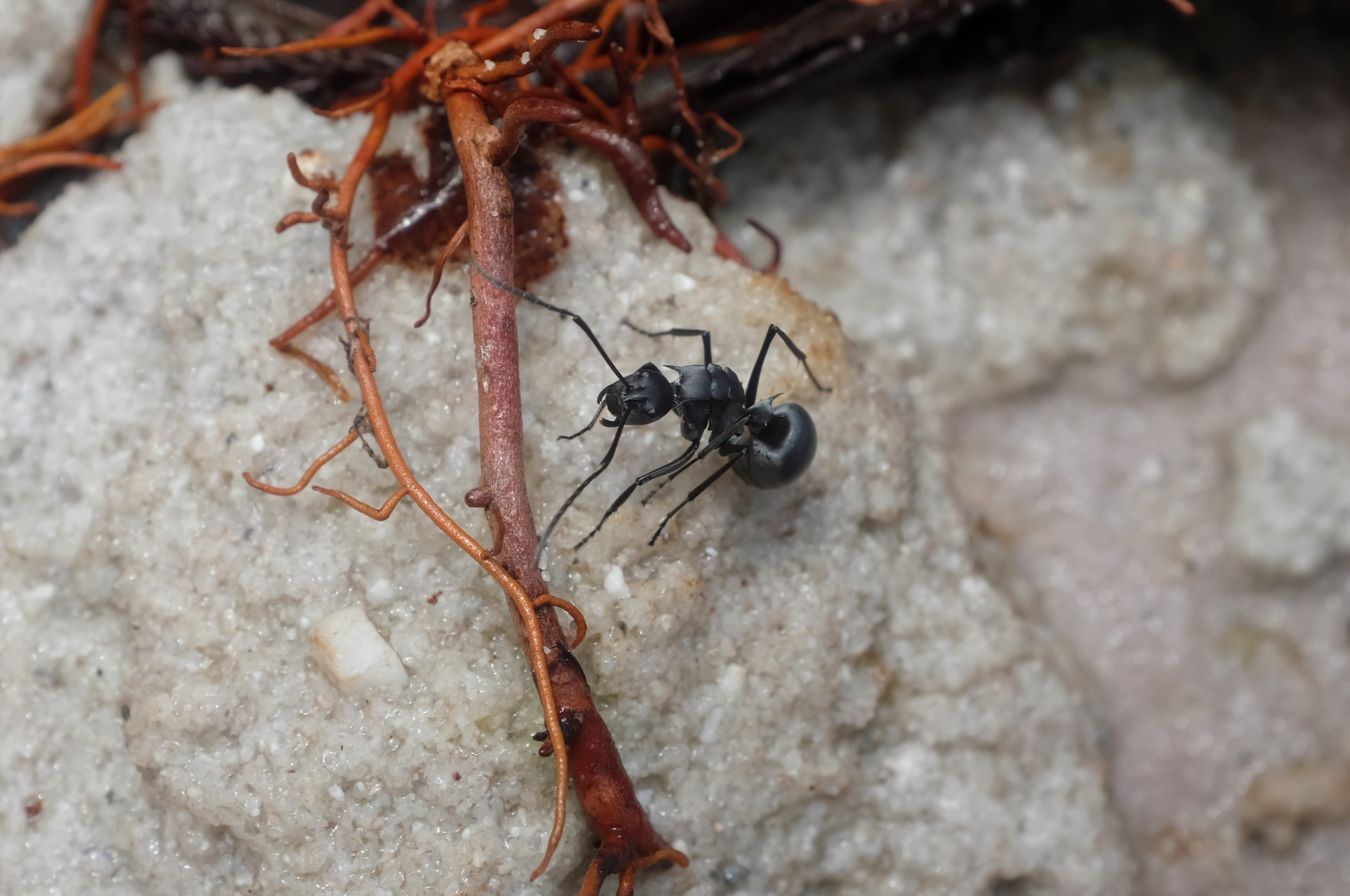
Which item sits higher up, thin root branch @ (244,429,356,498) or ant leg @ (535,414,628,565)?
thin root branch @ (244,429,356,498)

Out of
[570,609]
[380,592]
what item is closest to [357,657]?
[380,592]

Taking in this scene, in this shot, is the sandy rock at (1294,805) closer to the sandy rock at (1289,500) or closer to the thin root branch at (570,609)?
the sandy rock at (1289,500)

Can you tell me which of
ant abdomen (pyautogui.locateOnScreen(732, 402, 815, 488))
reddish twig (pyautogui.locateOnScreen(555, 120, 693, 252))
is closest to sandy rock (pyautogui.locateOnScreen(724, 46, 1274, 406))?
reddish twig (pyautogui.locateOnScreen(555, 120, 693, 252))

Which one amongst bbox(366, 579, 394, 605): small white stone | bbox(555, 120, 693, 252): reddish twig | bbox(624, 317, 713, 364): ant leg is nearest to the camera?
bbox(366, 579, 394, 605): small white stone

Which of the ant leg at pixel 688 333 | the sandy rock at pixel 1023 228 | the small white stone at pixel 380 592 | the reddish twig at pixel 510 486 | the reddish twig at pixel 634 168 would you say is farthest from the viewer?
the sandy rock at pixel 1023 228

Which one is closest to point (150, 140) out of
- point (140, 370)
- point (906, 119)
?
point (140, 370)

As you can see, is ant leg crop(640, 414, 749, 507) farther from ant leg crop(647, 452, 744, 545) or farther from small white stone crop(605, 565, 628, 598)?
small white stone crop(605, 565, 628, 598)

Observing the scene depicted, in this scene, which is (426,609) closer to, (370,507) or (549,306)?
(370,507)

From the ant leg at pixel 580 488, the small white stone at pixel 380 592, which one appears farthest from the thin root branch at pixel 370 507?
the ant leg at pixel 580 488
